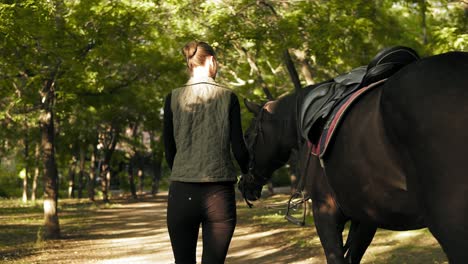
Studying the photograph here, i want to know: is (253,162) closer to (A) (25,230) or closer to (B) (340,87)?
(B) (340,87)

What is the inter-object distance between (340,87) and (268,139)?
1308 millimetres

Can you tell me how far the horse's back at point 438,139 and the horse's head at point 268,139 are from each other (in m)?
2.19

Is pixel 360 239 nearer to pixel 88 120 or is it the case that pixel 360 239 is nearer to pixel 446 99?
pixel 446 99

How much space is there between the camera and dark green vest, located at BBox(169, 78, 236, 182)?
12.8 ft

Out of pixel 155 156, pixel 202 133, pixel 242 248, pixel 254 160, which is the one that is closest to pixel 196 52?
pixel 202 133

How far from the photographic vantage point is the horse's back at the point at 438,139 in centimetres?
296

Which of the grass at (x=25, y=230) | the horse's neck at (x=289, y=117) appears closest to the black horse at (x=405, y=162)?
the horse's neck at (x=289, y=117)

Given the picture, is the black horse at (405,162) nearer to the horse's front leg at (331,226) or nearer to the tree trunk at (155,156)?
the horse's front leg at (331,226)

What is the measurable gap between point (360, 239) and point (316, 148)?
3.44ft

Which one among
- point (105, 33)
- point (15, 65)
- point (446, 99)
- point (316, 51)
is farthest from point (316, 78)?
point (446, 99)

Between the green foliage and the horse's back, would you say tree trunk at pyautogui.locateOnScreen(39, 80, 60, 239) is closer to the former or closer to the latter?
the green foliage

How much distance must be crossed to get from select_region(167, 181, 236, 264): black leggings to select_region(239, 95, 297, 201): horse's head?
5.47ft

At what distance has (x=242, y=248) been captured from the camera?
567 inches

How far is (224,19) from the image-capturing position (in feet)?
48.6
